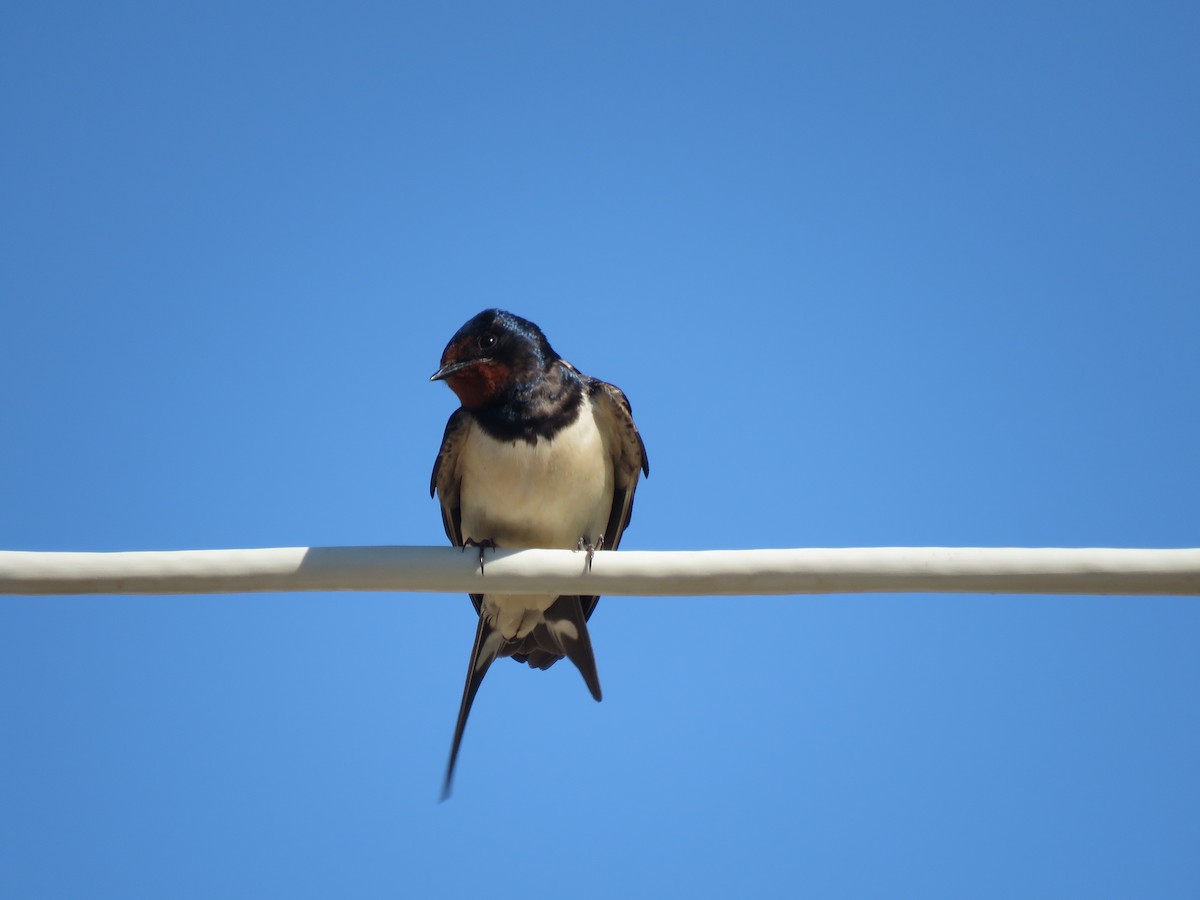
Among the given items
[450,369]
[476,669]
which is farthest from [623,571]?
[450,369]

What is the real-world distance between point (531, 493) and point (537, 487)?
1.0 inches

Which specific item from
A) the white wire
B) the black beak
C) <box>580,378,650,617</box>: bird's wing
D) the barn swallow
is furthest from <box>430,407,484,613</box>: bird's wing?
the white wire

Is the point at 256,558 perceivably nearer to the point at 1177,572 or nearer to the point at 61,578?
the point at 61,578

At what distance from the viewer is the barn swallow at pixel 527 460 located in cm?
360

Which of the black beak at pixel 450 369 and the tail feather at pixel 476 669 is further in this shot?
the black beak at pixel 450 369

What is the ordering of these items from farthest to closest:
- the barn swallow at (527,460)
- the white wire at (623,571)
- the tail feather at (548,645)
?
the barn swallow at (527,460), the tail feather at (548,645), the white wire at (623,571)

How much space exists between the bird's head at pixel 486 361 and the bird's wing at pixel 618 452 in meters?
0.22

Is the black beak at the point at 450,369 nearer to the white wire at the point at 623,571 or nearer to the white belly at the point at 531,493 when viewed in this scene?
the white belly at the point at 531,493

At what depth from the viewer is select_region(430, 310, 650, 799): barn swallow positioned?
11.8 feet

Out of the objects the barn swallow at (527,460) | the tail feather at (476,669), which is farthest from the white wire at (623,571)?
the barn swallow at (527,460)

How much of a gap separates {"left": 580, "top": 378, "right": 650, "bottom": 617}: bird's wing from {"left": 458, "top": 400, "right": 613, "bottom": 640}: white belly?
7cm

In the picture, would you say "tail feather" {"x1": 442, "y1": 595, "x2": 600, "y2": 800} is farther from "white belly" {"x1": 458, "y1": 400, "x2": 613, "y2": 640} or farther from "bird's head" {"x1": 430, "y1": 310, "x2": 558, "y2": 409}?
"bird's head" {"x1": 430, "y1": 310, "x2": 558, "y2": 409}

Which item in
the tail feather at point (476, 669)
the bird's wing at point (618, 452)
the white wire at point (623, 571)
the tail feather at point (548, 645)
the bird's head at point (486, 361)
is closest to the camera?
the white wire at point (623, 571)

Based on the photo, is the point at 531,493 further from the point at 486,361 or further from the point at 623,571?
the point at 623,571
